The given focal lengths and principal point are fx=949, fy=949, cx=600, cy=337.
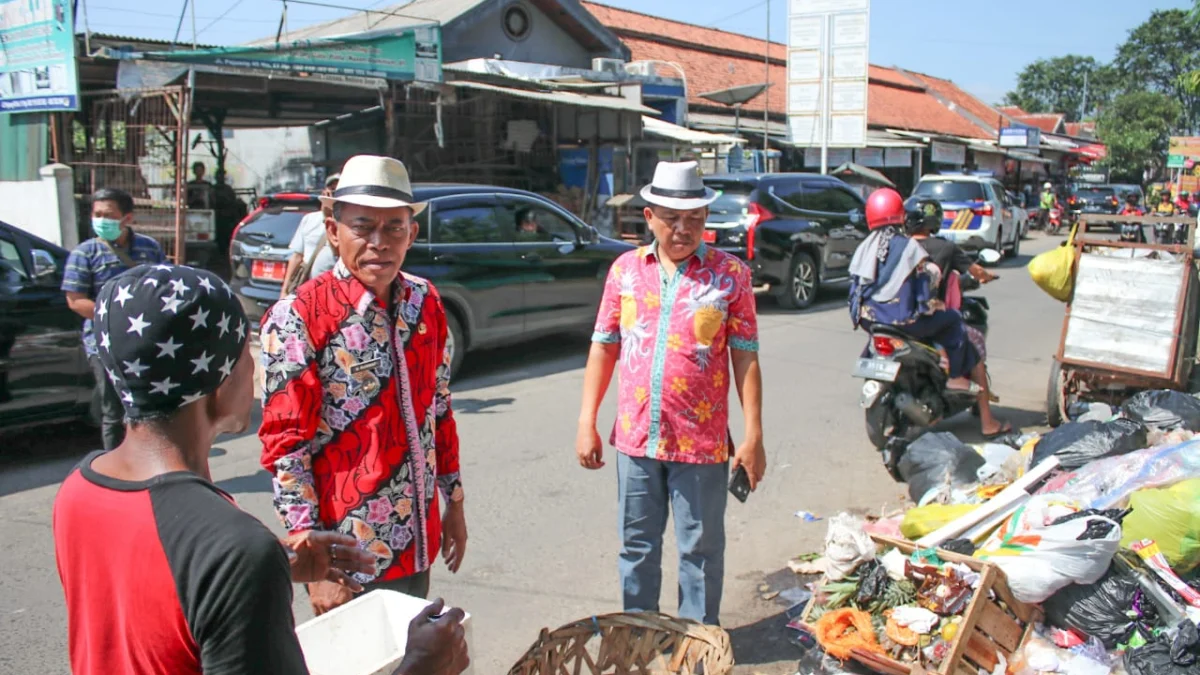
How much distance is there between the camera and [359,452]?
2.50 metres

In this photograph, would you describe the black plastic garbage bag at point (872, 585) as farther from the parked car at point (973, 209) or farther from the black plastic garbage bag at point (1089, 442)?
the parked car at point (973, 209)

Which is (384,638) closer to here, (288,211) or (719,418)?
(719,418)

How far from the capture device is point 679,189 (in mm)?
3475

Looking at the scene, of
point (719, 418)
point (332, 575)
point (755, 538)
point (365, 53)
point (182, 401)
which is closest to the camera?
point (182, 401)

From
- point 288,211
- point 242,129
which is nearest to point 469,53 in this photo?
point 242,129

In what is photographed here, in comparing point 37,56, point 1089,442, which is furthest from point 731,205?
point 37,56

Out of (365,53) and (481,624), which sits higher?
(365,53)

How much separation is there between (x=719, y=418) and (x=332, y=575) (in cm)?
178

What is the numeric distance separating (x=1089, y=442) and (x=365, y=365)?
12.7ft

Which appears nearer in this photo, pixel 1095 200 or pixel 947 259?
pixel 947 259

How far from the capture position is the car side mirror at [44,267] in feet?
20.5

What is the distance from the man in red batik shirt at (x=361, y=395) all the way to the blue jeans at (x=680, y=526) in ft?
3.35

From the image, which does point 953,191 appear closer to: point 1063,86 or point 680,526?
point 680,526

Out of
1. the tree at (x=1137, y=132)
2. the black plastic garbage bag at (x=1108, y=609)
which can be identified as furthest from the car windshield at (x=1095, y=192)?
the black plastic garbage bag at (x=1108, y=609)
